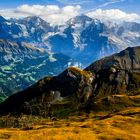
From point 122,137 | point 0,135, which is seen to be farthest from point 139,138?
point 0,135

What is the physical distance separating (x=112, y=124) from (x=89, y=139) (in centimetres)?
5515

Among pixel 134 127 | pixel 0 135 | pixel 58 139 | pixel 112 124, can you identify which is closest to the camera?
pixel 58 139

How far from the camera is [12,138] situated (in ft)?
474

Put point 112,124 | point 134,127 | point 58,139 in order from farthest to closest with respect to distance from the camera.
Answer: point 112,124 → point 134,127 → point 58,139

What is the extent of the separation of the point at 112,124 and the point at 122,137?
48.7m

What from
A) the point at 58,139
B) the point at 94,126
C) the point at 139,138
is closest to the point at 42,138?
the point at 58,139

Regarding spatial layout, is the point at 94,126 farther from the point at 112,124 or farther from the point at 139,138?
the point at 139,138

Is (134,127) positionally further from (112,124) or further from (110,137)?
(110,137)

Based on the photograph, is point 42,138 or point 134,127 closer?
point 42,138

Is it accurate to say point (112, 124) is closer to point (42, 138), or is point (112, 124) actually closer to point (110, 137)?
point (110, 137)

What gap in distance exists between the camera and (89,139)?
138 meters

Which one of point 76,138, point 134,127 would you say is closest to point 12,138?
point 76,138

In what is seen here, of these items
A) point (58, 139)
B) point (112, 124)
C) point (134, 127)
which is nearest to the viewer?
point (58, 139)

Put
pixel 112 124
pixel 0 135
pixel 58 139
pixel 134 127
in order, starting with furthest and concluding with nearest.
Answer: pixel 112 124
pixel 134 127
pixel 0 135
pixel 58 139
